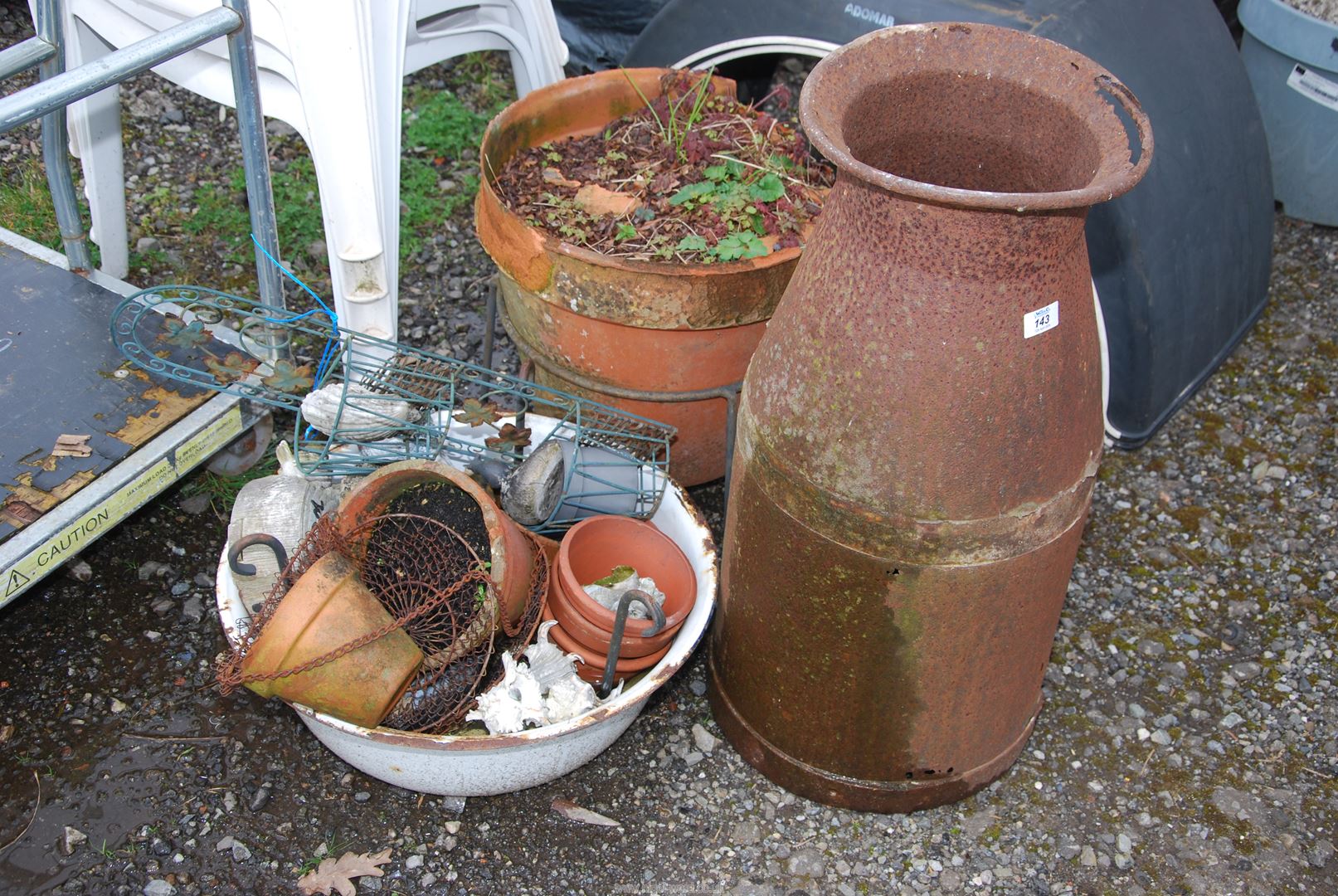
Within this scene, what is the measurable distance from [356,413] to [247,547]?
450 mm

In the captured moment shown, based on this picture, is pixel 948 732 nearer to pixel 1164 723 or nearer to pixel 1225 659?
pixel 1164 723

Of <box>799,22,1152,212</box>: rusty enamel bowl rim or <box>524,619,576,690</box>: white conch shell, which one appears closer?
<box>799,22,1152,212</box>: rusty enamel bowl rim

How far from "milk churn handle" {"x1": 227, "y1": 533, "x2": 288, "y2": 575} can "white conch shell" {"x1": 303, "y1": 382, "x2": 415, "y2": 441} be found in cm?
37

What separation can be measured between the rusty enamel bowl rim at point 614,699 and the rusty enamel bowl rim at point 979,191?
1078 mm

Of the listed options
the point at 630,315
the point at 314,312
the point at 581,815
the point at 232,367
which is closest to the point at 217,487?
the point at 232,367

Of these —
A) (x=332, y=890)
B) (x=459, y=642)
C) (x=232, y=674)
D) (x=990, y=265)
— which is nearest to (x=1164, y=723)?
(x=990, y=265)

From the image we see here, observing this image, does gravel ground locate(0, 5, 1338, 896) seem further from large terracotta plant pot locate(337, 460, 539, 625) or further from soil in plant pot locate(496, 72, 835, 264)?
soil in plant pot locate(496, 72, 835, 264)

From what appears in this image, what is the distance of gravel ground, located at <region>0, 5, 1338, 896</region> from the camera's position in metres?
2.47

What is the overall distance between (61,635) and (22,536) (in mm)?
505

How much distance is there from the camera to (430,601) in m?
2.38

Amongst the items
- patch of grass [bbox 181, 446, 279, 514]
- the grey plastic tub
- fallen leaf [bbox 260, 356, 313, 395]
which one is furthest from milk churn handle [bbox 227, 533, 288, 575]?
the grey plastic tub

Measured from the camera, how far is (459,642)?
7.78 feet

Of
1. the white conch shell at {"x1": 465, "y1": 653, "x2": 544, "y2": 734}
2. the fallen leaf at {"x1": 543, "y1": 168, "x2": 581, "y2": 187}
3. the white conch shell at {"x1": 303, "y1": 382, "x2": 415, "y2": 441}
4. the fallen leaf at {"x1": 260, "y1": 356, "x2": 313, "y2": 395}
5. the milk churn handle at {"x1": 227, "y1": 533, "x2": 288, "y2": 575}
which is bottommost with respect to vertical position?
the white conch shell at {"x1": 465, "y1": 653, "x2": 544, "y2": 734}

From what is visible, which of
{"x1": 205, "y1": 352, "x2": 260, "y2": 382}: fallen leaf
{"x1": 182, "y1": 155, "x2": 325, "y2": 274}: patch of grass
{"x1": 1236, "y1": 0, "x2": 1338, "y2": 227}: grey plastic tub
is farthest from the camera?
{"x1": 1236, "y1": 0, "x2": 1338, "y2": 227}: grey plastic tub
